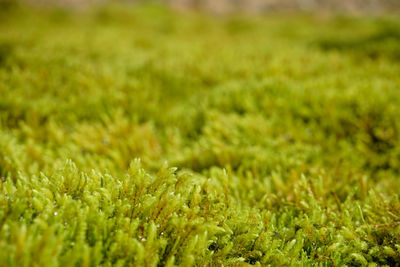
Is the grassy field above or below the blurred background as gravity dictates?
below

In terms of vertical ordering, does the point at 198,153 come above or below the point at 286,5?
below

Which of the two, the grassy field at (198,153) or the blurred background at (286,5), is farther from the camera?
the blurred background at (286,5)

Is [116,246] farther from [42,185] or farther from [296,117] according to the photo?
[296,117]

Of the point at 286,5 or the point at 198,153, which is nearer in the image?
the point at 198,153

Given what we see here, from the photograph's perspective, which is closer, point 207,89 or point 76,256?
point 76,256

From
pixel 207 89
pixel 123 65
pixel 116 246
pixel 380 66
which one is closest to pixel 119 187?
pixel 116 246

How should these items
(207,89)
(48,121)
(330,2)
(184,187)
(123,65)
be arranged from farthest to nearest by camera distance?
(330,2)
(123,65)
(207,89)
(48,121)
(184,187)

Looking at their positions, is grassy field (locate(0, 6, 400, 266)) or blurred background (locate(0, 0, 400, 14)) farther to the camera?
blurred background (locate(0, 0, 400, 14))

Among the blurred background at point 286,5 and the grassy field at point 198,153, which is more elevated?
the blurred background at point 286,5
